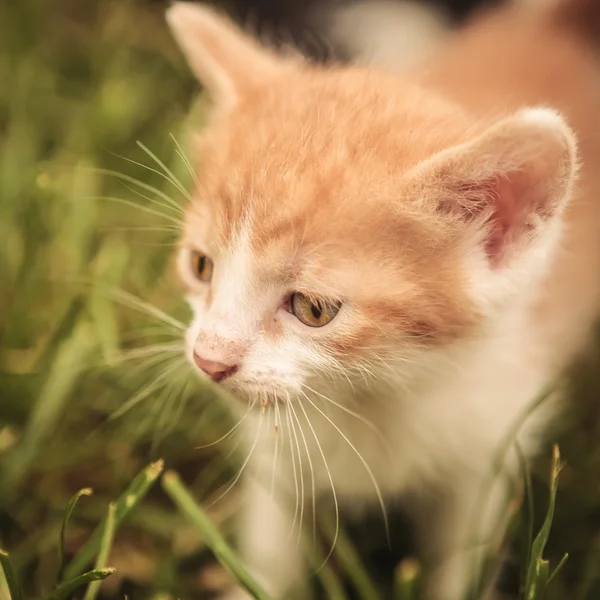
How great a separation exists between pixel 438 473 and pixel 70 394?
0.59 metres

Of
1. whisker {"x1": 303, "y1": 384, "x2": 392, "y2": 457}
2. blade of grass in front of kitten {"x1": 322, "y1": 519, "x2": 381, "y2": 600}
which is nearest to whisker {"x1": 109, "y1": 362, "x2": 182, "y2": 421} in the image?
whisker {"x1": 303, "y1": 384, "x2": 392, "y2": 457}

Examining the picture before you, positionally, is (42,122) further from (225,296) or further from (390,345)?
(390,345)

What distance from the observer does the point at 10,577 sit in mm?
736

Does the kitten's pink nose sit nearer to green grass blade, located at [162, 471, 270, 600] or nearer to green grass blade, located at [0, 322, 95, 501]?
green grass blade, located at [162, 471, 270, 600]

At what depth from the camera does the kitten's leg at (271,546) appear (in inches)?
38.3

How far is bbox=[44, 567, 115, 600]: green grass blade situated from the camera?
71 cm

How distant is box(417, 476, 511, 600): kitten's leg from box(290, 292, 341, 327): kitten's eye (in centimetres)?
41

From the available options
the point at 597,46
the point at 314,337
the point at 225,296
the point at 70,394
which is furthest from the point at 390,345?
the point at 597,46

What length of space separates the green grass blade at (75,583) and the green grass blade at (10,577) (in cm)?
3

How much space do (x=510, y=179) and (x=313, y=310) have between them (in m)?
0.24

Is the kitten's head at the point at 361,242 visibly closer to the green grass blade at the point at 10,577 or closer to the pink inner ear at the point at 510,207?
the pink inner ear at the point at 510,207

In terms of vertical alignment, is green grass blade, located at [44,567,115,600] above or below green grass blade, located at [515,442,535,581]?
below

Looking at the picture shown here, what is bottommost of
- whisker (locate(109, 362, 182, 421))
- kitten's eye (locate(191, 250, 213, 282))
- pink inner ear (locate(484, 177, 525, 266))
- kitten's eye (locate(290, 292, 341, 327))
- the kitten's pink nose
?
whisker (locate(109, 362, 182, 421))

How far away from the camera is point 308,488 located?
99cm
